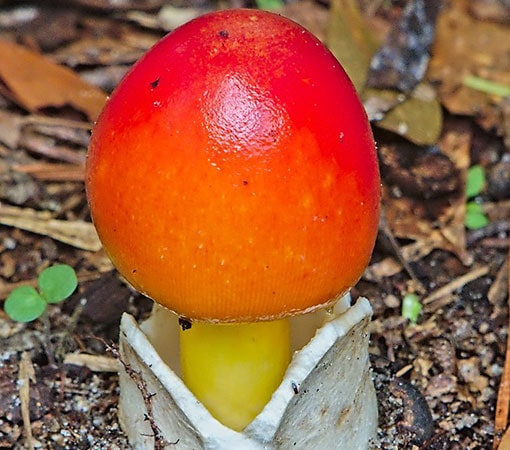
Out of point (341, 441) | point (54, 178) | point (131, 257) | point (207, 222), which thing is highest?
point (207, 222)

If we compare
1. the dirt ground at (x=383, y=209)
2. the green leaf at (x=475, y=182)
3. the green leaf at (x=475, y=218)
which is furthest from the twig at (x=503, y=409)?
the green leaf at (x=475, y=182)

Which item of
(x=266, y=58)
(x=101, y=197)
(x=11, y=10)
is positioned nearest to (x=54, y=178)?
(x=11, y=10)

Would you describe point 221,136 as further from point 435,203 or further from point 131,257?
point 435,203

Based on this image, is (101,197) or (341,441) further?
(341,441)

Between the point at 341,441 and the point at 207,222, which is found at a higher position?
the point at 207,222

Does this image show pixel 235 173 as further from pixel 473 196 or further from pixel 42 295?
pixel 473 196

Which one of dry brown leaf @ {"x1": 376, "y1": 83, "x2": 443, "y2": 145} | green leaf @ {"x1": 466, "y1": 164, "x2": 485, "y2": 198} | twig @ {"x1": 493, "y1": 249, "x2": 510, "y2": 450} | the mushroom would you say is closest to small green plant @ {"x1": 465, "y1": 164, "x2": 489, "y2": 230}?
green leaf @ {"x1": 466, "y1": 164, "x2": 485, "y2": 198}
